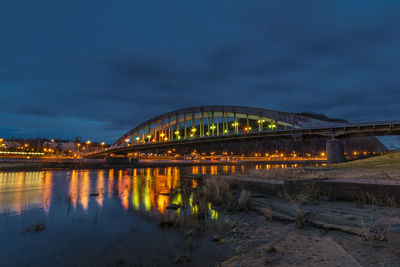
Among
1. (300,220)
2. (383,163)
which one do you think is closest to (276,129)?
(383,163)

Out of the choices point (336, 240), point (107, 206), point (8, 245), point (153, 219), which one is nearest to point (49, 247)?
point (8, 245)

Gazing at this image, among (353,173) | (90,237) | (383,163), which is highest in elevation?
(383,163)

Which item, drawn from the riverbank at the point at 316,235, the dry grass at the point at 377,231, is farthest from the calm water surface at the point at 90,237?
the dry grass at the point at 377,231

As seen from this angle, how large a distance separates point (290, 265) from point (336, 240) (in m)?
1.98

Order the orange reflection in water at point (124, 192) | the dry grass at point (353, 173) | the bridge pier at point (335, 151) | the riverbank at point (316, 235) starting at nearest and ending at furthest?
the riverbank at point (316, 235) < the orange reflection in water at point (124, 192) < the dry grass at point (353, 173) < the bridge pier at point (335, 151)

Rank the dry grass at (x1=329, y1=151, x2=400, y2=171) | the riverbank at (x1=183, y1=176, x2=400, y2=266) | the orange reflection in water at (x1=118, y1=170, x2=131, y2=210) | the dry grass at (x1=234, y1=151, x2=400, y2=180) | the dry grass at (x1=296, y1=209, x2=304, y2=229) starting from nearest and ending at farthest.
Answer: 1. the riverbank at (x1=183, y1=176, x2=400, y2=266)
2. the dry grass at (x1=296, y1=209, x2=304, y2=229)
3. the orange reflection in water at (x1=118, y1=170, x2=131, y2=210)
4. the dry grass at (x1=234, y1=151, x2=400, y2=180)
5. the dry grass at (x1=329, y1=151, x2=400, y2=171)

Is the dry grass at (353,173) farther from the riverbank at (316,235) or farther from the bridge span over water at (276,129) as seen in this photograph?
the bridge span over water at (276,129)

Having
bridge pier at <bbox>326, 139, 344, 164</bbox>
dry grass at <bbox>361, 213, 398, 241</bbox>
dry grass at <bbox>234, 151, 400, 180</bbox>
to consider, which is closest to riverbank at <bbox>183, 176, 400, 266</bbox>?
dry grass at <bbox>361, 213, 398, 241</bbox>

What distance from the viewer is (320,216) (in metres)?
8.11

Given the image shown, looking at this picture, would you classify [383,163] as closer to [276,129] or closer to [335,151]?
[335,151]

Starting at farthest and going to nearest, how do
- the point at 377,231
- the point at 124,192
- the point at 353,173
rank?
the point at 124,192, the point at 353,173, the point at 377,231

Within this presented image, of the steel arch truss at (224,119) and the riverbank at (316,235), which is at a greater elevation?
the steel arch truss at (224,119)

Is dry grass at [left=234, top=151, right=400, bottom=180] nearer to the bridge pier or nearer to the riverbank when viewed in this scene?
the riverbank

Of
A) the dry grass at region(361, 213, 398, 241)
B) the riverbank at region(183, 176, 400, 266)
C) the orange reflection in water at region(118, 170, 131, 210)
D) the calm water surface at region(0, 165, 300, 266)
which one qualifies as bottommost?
the orange reflection in water at region(118, 170, 131, 210)
